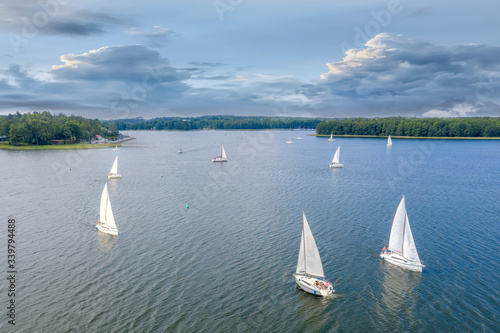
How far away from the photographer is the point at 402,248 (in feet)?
145

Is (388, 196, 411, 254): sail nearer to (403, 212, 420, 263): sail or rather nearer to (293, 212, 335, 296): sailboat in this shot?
(403, 212, 420, 263): sail

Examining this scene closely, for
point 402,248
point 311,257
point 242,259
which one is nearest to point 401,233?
point 402,248

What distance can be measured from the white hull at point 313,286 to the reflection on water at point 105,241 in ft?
92.3

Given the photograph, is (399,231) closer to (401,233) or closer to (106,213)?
(401,233)

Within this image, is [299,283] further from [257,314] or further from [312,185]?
[312,185]

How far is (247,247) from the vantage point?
49.0m

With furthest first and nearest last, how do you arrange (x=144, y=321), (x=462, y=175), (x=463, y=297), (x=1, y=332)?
(x=462, y=175)
(x=463, y=297)
(x=144, y=321)
(x=1, y=332)

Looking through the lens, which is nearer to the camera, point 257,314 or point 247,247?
point 257,314

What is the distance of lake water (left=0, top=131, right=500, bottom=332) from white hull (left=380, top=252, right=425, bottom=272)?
1085 mm

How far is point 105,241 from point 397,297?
41010mm

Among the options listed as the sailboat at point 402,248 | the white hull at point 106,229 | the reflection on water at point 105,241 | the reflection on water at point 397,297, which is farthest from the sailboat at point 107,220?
the sailboat at point 402,248

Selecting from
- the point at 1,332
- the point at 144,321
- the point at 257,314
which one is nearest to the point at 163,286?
the point at 144,321

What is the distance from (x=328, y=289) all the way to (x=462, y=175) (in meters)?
98.5

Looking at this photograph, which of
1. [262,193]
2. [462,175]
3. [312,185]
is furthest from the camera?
[462,175]
